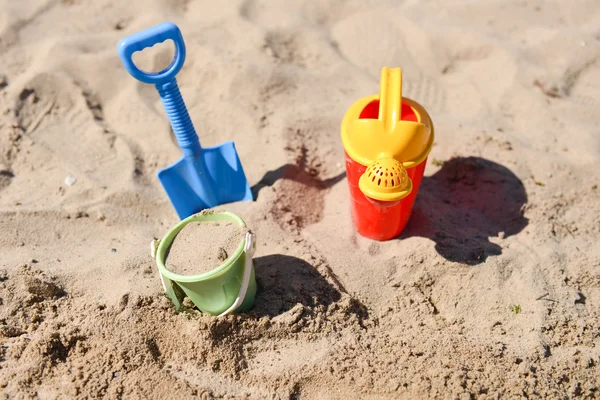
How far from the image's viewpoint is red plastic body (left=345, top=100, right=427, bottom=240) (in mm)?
1817

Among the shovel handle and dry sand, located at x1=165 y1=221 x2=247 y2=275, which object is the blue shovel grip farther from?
dry sand, located at x1=165 y1=221 x2=247 y2=275

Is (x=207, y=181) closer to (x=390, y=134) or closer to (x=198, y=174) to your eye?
(x=198, y=174)

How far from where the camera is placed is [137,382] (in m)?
1.49

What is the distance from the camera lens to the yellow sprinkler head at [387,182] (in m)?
1.61

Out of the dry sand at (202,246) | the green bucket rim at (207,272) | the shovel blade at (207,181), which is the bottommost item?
the shovel blade at (207,181)

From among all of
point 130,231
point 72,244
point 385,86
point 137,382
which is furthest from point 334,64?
point 137,382

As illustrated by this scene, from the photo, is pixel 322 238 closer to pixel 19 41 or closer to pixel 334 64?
pixel 334 64

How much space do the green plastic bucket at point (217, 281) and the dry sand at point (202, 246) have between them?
2cm

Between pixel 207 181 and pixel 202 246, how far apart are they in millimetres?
600

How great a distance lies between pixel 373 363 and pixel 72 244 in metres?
1.17

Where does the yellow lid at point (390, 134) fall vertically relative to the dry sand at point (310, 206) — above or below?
above

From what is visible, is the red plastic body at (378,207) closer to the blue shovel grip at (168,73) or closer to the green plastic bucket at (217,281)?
the green plastic bucket at (217,281)

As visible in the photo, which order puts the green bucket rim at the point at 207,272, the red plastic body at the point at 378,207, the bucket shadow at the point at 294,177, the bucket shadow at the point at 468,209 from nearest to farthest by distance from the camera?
the green bucket rim at the point at 207,272 < the red plastic body at the point at 378,207 < the bucket shadow at the point at 468,209 < the bucket shadow at the point at 294,177

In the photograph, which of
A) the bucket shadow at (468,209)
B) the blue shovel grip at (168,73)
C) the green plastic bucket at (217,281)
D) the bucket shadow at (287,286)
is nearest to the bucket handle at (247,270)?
the green plastic bucket at (217,281)
